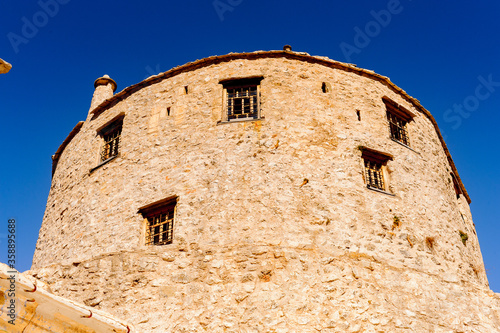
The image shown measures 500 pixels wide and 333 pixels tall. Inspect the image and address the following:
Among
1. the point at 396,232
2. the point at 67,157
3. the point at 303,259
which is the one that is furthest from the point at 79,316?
the point at 67,157

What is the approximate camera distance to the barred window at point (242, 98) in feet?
50.9

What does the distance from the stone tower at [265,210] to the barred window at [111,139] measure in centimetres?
5

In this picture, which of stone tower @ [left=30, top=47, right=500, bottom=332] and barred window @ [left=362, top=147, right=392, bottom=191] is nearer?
stone tower @ [left=30, top=47, right=500, bottom=332]

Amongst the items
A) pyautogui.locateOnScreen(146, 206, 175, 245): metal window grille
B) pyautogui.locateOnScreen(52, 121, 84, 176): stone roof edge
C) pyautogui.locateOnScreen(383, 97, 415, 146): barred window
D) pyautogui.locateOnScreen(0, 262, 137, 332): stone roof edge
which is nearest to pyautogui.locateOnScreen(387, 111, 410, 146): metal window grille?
pyautogui.locateOnScreen(383, 97, 415, 146): barred window

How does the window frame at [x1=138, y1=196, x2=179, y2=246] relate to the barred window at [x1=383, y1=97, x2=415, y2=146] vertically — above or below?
below

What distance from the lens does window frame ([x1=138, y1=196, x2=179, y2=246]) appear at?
1418 cm

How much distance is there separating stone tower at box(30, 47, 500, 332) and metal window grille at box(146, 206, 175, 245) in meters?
0.04

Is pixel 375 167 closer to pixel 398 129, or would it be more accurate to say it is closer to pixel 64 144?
pixel 398 129

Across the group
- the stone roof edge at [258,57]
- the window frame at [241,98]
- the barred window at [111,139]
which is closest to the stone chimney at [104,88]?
the stone roof edge at [258,57]

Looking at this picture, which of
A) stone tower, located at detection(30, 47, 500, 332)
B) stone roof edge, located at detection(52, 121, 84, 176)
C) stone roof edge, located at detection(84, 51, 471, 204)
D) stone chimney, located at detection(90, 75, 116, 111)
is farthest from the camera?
stone chimney, located at detection(90, 75, 116, 111)

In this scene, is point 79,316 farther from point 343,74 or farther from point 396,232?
point 343,74

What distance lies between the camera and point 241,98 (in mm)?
15859

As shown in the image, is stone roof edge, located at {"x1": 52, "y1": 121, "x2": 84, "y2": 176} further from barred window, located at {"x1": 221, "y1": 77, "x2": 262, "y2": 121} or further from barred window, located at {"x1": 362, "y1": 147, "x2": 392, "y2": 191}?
barred window, located at {"x1": 362, "y1": 147, "x2": 392, "y2": 191}

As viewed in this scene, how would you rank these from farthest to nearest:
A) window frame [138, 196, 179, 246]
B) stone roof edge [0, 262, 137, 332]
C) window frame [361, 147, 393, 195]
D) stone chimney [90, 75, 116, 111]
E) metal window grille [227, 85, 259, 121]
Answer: stone chimney [90, 75, 116, 111]
metal window grille [227, 85, 259, 121]
window frame [361, 147, 393, 195]
window frame [138, 196, 179, 246]
stone roof edge [0, 262, 137, 332]
